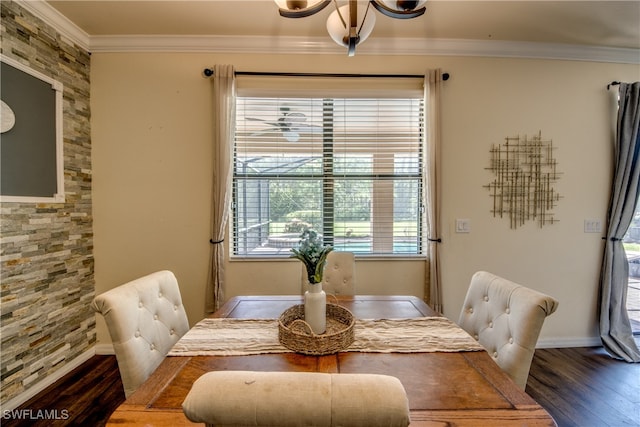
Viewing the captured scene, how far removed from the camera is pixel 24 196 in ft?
5.98

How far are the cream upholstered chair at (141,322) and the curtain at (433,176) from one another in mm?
1922

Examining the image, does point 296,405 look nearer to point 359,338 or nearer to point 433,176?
point 359,338

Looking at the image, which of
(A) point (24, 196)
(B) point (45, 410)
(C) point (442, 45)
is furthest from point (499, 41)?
(B) point (45, 410)

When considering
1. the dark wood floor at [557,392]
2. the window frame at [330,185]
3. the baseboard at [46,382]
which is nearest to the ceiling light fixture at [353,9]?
the window frame at [330,185]

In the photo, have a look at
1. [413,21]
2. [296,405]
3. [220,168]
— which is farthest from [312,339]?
[413,21]

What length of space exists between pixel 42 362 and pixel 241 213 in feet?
5.58

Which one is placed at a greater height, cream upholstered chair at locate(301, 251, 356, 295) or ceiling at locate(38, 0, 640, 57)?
ceiling at locate(38, 0, 640, 57)

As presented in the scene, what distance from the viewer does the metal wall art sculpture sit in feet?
7.95

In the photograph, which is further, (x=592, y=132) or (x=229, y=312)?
(x=592, y=132)

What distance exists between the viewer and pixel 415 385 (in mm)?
880

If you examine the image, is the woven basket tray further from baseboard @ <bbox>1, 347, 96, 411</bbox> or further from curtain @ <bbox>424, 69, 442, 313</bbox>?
baseboard @ <bbox>1, 347, 96, 411</bbox>

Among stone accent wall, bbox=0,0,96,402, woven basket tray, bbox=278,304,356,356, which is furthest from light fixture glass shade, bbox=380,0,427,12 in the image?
stone accent wall, bbox=0,0,96,402

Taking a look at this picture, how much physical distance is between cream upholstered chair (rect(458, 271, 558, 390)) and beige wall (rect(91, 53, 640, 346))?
111 centimetres

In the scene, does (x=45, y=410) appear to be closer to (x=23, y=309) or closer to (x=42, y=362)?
(x=42, y=362)
